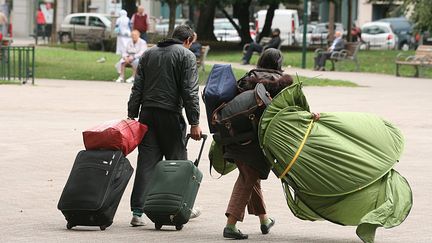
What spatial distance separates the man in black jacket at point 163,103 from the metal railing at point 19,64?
15.7 m

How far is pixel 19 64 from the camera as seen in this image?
2539 cm

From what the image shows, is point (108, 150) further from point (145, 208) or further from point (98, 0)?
point (98, 0)

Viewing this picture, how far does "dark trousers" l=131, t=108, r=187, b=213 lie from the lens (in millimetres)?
9539

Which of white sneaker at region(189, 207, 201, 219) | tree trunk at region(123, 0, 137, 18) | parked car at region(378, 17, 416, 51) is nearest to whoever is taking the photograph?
white sneaker at region(189, 207, 201, 219)

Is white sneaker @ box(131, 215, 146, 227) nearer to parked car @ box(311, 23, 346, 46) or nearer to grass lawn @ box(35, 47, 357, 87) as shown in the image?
grass lawn @ box(35, 47, 357, 87)

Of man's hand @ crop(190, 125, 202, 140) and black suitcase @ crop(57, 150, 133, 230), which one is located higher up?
man's hand @ crop(190, 125, 202, 140)

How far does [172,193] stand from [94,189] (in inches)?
23.2

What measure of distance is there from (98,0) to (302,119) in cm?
7149

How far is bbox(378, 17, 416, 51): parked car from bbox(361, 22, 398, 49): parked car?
1.52 feet

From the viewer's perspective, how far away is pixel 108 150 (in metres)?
9.21

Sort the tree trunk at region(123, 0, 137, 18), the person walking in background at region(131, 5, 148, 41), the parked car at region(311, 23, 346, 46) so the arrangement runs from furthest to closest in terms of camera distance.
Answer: the parked car at region(311, 23, 346, 46)
the tree trunk at region(123, 0, 137, 18)
the person walking in background at region(131, 5, 148, 41)

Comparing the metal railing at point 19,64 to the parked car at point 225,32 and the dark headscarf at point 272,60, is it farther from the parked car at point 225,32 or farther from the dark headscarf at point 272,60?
the parked car at point 225,32

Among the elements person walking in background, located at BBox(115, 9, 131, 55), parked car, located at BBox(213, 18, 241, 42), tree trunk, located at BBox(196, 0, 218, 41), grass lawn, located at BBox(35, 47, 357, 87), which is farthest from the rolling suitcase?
parked car, located at BBox(213, 18, 241, 42)

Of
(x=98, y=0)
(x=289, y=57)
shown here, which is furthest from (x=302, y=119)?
(x=98, y=0)
